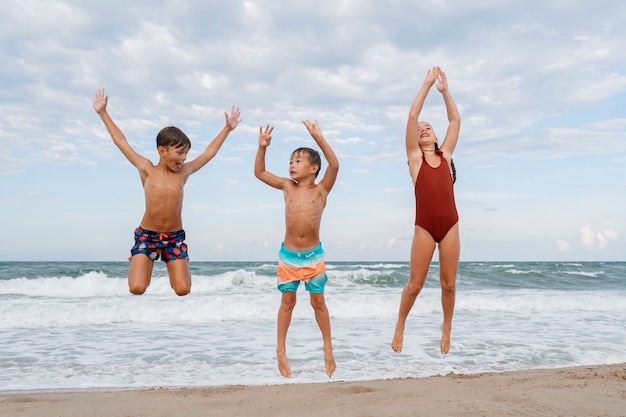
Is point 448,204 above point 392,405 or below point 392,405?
above

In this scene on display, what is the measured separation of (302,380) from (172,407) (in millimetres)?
2437

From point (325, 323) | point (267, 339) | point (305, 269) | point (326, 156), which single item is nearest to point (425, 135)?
point (326, 156)

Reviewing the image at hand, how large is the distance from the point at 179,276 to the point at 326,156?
2.10 m

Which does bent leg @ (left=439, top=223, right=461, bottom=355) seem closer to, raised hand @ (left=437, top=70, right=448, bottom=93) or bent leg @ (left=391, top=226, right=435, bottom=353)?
bent leg @ (left=391, top=226, right=435, bottom=353)

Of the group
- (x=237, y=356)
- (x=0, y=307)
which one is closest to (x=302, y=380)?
(x=237, y=356)

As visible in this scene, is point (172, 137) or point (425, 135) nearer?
point (172, 137)

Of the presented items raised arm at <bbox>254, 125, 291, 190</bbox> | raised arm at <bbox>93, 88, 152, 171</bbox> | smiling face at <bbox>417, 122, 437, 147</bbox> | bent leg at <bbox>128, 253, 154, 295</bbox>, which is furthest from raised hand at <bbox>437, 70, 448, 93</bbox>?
bent leg at <bbox>128, 253, 154, 295</bbox>

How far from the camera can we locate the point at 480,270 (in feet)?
123

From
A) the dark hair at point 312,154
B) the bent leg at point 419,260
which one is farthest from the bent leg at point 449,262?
the dark hair at point 312,154

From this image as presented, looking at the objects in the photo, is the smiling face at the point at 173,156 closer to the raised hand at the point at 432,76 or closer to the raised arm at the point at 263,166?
the raised arm at the point at 263,166

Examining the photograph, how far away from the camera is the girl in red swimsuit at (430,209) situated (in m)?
6.18

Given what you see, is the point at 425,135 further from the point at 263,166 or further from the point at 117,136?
the point at 117,136

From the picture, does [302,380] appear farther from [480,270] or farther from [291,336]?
[480,270]

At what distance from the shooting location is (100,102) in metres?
6.66
